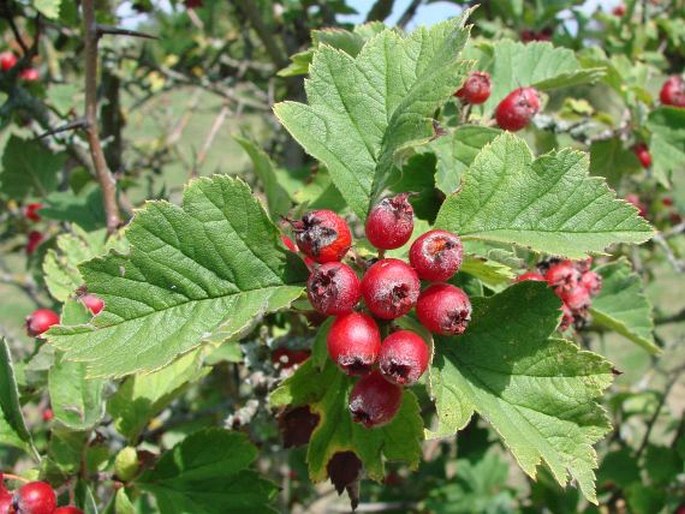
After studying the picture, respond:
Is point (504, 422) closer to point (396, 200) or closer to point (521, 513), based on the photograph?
point (396, 200)

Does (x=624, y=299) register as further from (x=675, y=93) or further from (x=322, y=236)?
(x=322, y=236)

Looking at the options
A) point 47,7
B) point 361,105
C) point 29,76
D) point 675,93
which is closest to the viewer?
point 361,105

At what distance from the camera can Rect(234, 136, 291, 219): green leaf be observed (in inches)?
77.0

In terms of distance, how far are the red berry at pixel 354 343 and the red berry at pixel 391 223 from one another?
0.47 feet

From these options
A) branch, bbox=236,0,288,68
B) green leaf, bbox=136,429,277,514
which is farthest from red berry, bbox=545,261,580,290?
branch, bbox=236,0,288,68

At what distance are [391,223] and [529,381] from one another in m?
0.38

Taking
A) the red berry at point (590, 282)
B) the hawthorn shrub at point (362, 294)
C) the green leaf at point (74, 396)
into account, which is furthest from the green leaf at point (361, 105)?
the green leaf at point (74, 396)

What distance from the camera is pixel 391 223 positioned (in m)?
1.28

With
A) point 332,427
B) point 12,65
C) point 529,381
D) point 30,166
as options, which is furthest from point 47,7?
point 529,381

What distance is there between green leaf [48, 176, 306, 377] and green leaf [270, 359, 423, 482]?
0.77 ft

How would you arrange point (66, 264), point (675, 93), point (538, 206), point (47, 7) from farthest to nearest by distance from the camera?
point (675, 93) → point (47, 7) → point (66, 264) → point (538, 206)

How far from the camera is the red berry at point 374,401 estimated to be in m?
1.28

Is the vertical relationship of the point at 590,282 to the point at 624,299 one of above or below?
above

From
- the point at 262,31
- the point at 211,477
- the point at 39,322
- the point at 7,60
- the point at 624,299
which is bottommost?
the point at 624,299
